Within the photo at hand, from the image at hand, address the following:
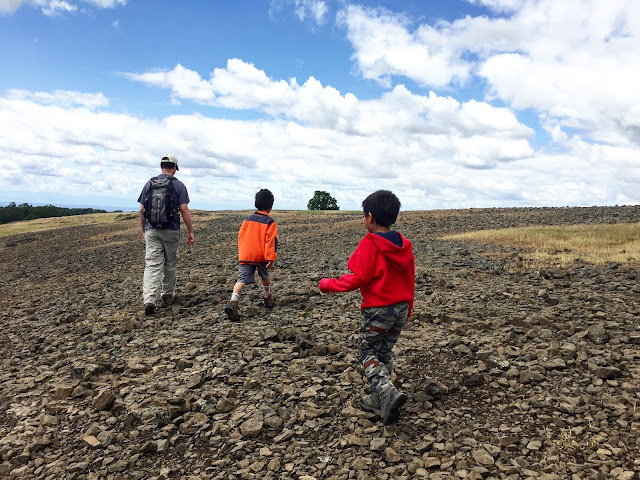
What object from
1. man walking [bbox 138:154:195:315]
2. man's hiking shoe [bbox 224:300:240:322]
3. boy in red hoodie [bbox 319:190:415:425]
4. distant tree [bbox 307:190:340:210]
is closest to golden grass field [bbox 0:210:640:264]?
man's hiking shoe [bbox 224:300:240:322]

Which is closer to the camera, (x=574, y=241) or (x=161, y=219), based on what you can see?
(x=161, y=219)

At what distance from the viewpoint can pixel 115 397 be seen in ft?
20.6

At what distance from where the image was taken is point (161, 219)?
998 cm

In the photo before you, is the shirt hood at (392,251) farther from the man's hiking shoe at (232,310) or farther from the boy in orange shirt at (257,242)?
the man's hiking shoe at (232,310)

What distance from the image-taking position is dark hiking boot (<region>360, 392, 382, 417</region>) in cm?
530

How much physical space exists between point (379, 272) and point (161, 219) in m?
6.55

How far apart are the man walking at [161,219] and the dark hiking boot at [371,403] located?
588cm

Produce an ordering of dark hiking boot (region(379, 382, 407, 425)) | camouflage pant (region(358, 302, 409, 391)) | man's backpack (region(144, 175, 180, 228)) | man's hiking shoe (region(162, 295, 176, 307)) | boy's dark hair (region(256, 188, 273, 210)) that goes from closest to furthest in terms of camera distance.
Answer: dark hiking boot (region(379, 382, 407, 425)), camouflage pant (region(358, 302, 409, 391)), boy's dark hair (region(256, 188, 273, 210)), man's backpack (region(144, 175, 180, 228)), man's hiking shoe (region(162, 295, 176, 307))

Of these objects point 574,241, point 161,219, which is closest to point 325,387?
point 161,219

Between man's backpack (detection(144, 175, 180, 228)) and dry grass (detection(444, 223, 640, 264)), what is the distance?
36.8ft

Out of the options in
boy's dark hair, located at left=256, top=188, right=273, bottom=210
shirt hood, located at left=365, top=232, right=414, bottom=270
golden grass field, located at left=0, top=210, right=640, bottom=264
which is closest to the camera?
shirt hood, located at left=365, top=232, right=414, bottom=270

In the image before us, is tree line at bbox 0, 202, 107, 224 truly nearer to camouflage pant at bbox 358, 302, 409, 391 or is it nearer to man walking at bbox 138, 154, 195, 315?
man walking at bbox 138, 154, 195, 315

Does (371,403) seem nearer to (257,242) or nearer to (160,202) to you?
(257,242)

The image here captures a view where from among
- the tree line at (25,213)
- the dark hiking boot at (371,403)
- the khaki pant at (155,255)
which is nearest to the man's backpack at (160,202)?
the khaki pant at (155,255)
